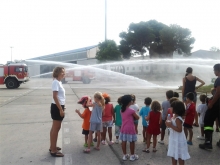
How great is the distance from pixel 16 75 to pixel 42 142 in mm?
19018

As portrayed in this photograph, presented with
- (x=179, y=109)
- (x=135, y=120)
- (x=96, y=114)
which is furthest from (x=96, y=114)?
(x=179, y=109)

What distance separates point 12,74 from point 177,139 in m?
21.9

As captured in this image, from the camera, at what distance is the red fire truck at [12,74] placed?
23141 millimetres

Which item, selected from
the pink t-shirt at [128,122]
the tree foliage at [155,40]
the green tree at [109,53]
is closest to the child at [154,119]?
the pink t-shirt at [128,122]

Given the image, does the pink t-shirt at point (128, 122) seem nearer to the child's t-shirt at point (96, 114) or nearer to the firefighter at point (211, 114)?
the child's t-shirt at point (96, 114)

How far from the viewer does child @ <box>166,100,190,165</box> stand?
3857 millimetres

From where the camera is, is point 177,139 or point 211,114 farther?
point 211,114

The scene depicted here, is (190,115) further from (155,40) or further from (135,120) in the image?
(155,40)

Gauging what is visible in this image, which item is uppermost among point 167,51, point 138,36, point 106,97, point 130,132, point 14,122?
point 138,36

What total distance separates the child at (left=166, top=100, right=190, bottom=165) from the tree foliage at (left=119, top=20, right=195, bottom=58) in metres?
45.5

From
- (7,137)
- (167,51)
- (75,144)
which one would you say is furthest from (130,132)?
(167,51)

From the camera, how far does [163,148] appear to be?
536 cm

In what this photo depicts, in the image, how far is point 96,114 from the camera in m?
5.19

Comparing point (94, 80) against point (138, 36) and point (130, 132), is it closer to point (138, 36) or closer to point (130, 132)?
point (138, 36)
